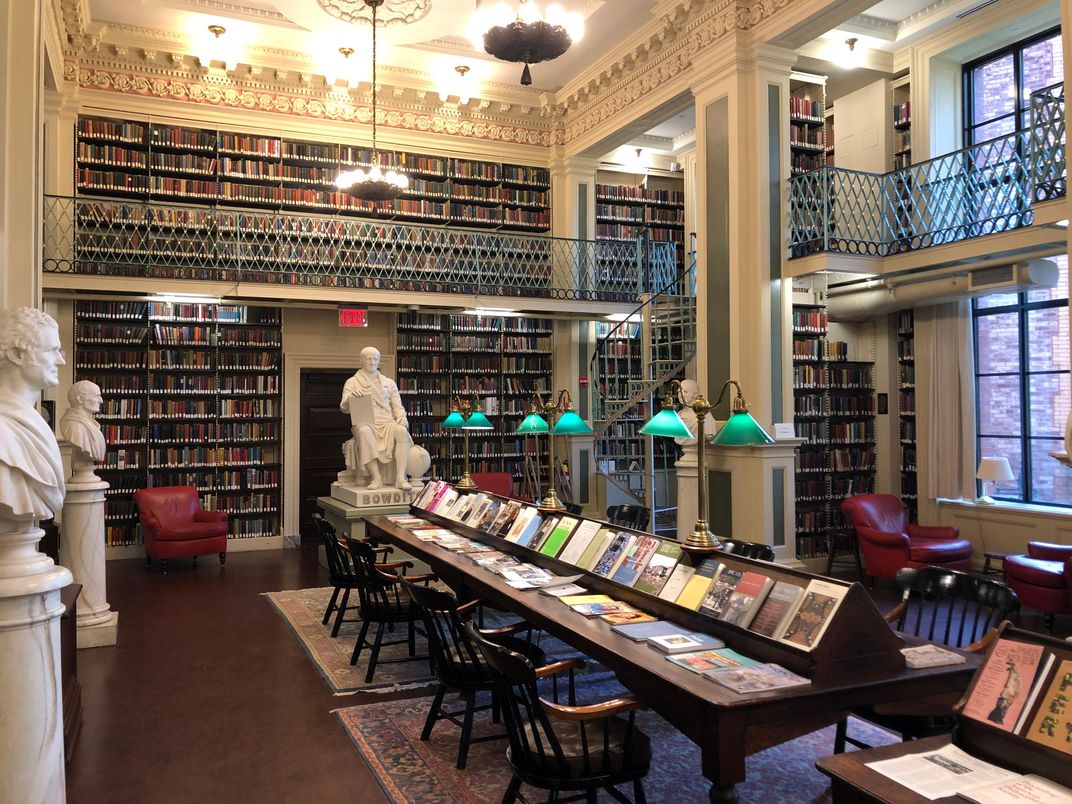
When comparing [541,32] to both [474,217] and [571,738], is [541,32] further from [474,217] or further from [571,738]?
[474,217]

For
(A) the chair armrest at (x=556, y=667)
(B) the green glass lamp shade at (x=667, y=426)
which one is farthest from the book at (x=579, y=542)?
(A) the chair armrest at (x=556, y=667)

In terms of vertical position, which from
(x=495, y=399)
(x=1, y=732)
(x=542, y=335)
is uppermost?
(x=542, y=335)

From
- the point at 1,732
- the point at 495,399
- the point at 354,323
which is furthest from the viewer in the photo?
the point at 495,399

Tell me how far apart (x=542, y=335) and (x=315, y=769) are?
26.7ft

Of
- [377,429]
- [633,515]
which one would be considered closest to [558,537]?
[633,515]

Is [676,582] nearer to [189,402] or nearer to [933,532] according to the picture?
[933,532]

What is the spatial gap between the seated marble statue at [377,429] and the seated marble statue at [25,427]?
532 cm

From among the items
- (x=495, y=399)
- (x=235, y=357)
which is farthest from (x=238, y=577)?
(x=495, y=399)

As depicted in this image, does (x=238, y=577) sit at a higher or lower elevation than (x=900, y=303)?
lower

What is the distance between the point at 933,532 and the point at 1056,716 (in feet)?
21.3

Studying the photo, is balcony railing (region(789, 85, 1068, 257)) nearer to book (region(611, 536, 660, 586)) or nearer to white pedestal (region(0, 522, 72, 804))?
book (region(611, 536, 660, 586))

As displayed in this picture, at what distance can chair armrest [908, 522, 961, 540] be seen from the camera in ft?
25.3

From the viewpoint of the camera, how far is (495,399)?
1088cm

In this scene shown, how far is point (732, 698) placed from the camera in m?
2.45
